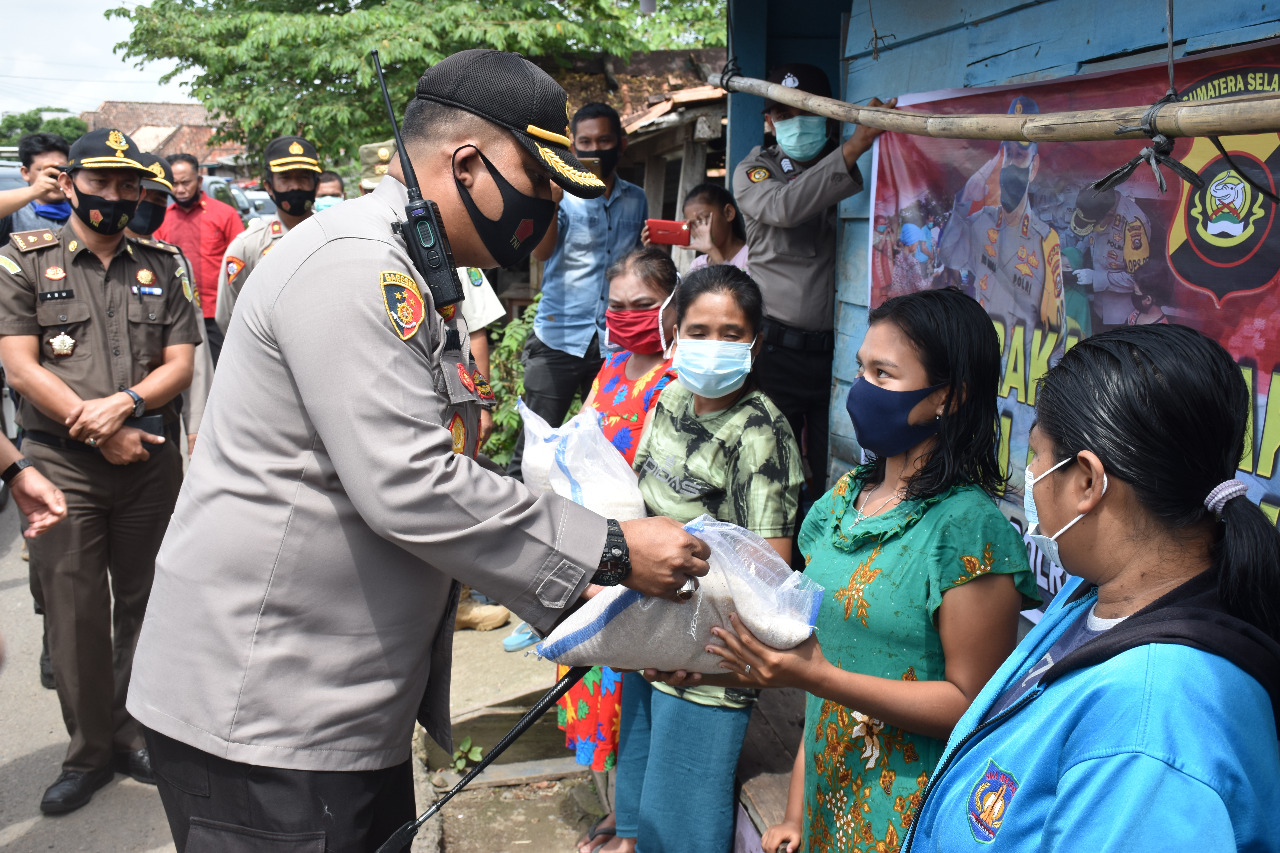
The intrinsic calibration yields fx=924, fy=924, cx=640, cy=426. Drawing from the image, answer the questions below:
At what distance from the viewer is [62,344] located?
144 inches

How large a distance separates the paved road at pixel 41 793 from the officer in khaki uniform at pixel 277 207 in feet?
6.94

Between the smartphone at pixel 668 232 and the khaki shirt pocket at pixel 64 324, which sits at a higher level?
the smartphone at pixel 668 232

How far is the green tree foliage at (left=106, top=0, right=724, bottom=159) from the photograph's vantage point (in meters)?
11.3

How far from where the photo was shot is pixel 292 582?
170 centimetres

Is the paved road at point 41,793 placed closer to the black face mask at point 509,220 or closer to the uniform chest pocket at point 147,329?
the uniform chest pocket at point 147,329

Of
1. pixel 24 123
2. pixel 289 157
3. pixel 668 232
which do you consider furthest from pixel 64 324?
pixel 24 123

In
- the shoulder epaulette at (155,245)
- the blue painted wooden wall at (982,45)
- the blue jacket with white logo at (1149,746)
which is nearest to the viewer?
the blue jacket with white logo at (1149,746)

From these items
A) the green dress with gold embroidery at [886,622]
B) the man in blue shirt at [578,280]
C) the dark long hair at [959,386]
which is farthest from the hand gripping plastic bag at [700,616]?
the man in blue shirt at [578,280]

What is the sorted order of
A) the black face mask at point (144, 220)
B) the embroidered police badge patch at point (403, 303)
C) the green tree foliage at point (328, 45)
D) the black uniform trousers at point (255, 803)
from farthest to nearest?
the green tree foliage at point (328, 45) → the black face mask at point (144, 220) → the black uniform trousers at point (255, 803) → the embroidered police badge patch at point (403, 303)

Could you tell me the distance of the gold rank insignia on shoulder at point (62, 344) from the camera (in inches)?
144

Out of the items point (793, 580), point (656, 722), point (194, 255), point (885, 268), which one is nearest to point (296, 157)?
point (194, 255)

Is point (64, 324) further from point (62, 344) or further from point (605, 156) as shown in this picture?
point (605, 156)

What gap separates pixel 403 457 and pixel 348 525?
248 mm

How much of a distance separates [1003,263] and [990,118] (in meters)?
0.71
